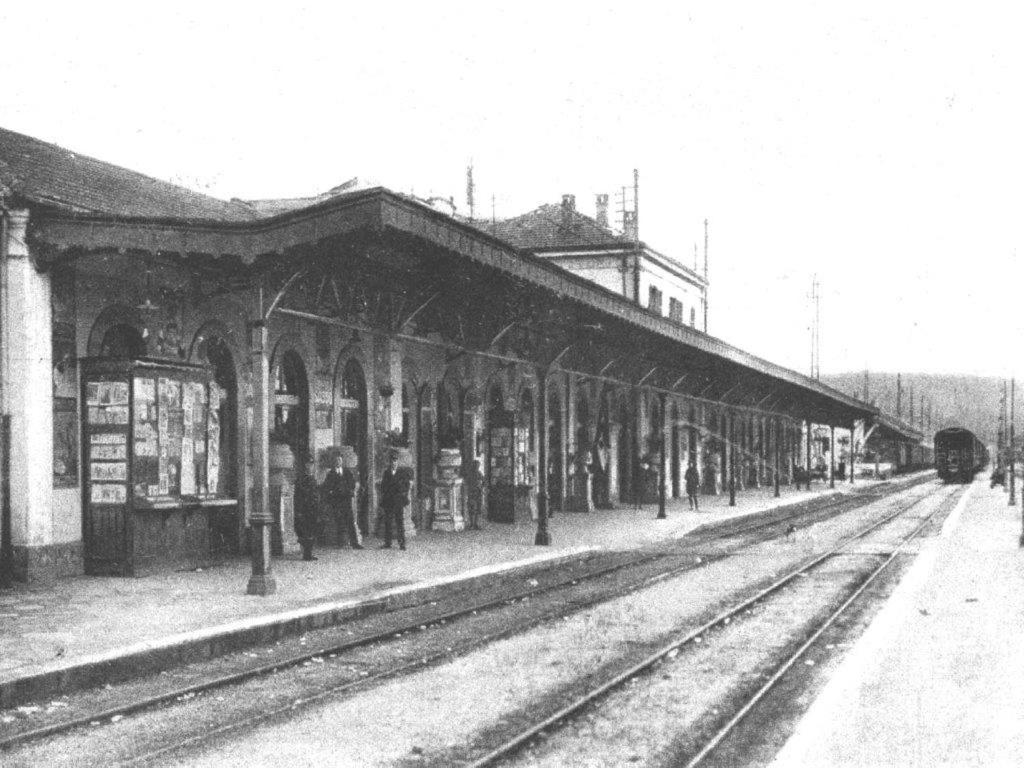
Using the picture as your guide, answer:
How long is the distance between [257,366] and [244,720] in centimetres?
567

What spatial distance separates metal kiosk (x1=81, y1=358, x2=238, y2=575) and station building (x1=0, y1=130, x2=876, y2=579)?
0.07 feet

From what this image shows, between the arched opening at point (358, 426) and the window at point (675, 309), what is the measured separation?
96.6 ft

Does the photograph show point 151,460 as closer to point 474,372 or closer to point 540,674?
point 540,674

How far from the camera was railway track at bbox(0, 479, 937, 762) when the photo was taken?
7.09 m

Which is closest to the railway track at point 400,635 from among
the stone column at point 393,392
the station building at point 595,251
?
the stone column at point 393,392

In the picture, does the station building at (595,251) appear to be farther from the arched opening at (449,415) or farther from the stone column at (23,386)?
the stone column at (23,386)

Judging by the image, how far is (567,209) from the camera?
44.4 metres


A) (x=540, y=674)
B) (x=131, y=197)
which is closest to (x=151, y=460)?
(x=131, y=197)

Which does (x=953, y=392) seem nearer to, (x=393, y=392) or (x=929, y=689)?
(x=393, y=392)

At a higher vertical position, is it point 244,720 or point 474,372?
point 474,372

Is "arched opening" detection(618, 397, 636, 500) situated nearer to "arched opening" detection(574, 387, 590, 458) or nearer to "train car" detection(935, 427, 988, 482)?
"arched opening" detection(574, 387, 590, 458)

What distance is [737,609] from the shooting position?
39.6 ft

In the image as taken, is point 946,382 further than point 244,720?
Yes

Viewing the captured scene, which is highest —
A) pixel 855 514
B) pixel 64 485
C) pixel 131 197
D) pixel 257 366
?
pixel 131 197
